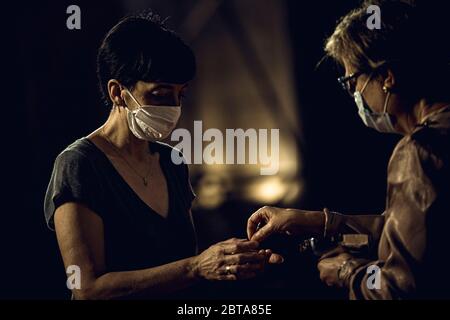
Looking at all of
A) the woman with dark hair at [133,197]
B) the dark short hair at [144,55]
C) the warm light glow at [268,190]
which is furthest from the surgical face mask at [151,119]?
the warm light glow at [268,190]

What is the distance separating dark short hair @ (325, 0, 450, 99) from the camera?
2.10 meters

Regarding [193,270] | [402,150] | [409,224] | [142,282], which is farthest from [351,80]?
[142,282]

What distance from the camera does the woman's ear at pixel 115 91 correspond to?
96.0 inches

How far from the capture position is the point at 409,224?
193 centimetres

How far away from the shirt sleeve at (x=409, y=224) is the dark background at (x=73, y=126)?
1.78 meters

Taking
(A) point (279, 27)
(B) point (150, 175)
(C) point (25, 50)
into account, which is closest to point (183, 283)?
(B) point (150, 175)

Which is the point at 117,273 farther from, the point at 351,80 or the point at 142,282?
the point at 351,80

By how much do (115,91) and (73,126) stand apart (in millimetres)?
1415

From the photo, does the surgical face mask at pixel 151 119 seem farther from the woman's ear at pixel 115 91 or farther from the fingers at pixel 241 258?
the fingers at pixel 241 258

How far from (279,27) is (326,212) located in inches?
85.1

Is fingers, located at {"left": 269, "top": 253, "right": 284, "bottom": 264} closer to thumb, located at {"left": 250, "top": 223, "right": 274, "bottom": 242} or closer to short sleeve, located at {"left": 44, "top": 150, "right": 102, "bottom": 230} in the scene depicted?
thumb, located at {"left": 250, "top": 223, "right": 274, "bottom": 242}

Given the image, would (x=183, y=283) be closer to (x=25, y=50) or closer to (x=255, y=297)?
(x=255, y=297)
